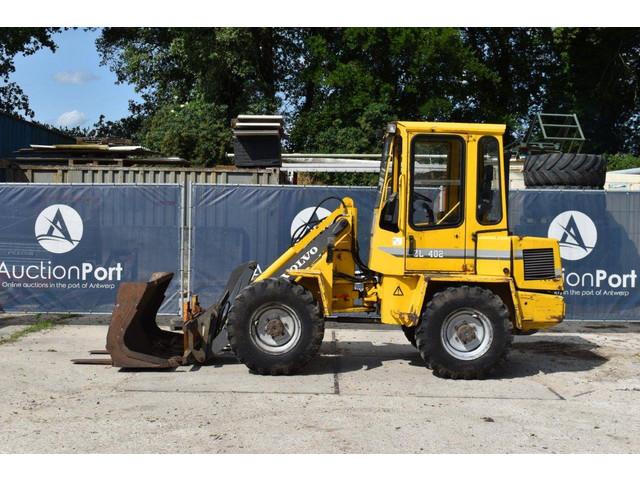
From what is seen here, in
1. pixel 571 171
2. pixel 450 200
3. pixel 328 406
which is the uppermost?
pixel 571 171

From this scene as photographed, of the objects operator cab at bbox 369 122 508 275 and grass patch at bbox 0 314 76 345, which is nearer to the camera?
operator cab at bbox 369 122 508 275

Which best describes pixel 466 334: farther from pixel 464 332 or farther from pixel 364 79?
pixel 364 79

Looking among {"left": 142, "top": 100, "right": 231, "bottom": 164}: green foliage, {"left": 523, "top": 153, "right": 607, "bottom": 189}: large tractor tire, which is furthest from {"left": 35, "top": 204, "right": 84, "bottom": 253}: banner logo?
{"left": 142, "top": 100, "right": 231, "bottom": 164}: green foliage

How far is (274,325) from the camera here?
862 cm

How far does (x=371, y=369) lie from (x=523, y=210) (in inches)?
178

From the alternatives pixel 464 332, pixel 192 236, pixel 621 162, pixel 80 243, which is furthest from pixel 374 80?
pixel 464 332

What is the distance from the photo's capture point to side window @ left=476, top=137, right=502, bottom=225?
8836 millimetres

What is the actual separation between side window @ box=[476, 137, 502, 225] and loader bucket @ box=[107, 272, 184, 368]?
4.02 metres

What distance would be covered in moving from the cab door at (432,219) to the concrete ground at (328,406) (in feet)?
4.60

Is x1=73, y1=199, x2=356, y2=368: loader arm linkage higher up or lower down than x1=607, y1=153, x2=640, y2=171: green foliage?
lower down

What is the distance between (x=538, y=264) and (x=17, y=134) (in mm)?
17690

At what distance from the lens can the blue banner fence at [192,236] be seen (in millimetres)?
12148

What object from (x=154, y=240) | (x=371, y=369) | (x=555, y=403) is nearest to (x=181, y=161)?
(x=154, y=240)

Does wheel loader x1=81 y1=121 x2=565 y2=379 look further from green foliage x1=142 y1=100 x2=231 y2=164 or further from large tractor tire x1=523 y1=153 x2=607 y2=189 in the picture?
green foliage x1=142 y1=100 x2=231 y2=164
